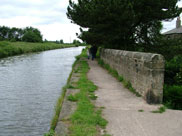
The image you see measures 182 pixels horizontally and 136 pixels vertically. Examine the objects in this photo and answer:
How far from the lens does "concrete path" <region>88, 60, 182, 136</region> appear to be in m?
3.79

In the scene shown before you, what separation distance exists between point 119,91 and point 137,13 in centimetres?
826

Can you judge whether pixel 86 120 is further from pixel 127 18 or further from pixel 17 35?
pixel 17 35

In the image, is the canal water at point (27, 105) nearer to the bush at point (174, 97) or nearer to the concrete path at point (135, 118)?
the concrete path at point (135, 118)

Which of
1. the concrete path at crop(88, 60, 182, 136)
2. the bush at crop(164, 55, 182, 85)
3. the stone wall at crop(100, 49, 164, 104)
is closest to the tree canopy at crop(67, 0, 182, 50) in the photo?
the bush at crop(164, 55, 182, 85)

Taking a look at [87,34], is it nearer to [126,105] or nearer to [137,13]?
[137,13]

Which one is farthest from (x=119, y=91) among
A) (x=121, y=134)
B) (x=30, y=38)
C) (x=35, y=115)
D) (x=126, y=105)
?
(x=30, y=38)

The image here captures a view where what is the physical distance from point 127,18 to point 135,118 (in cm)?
934

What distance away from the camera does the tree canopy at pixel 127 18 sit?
1264 centimetres

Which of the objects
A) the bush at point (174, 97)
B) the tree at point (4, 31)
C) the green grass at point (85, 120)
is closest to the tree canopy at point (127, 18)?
the bush at point (174, 97)

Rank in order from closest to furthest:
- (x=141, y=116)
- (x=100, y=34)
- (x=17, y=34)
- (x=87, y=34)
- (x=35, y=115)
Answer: (x=141, y=116) < (x=35, y=115) < (x=100, y=34) < (x=87, y=34) < (x=17, y=34)

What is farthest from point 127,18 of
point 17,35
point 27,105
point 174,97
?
point 17,35

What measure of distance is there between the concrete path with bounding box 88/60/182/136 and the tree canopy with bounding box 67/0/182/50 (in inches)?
301

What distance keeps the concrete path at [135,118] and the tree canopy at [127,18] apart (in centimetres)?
764

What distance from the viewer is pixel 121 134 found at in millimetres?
3656
